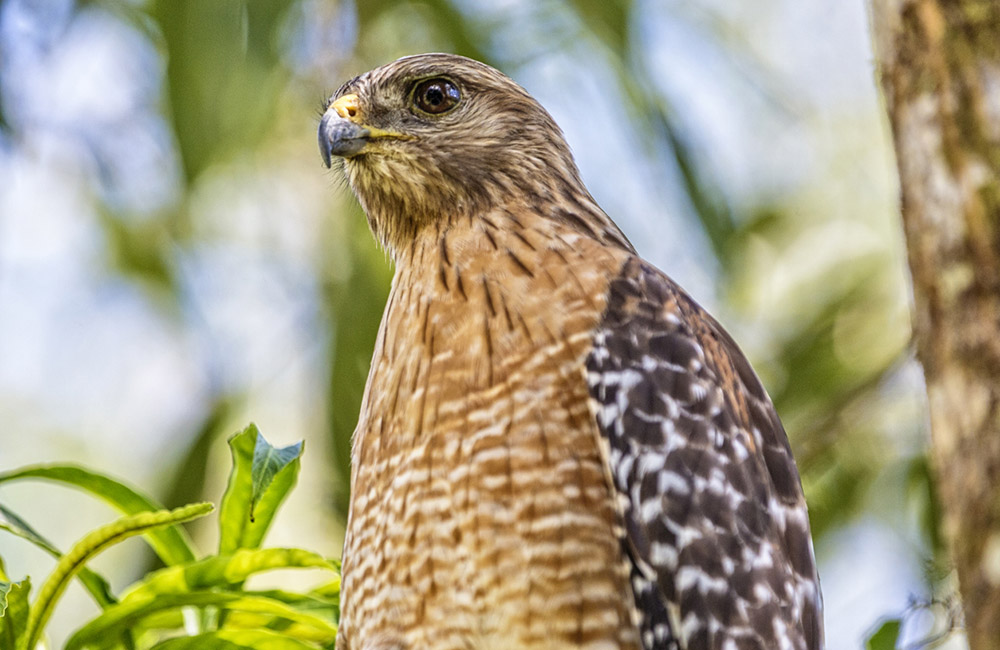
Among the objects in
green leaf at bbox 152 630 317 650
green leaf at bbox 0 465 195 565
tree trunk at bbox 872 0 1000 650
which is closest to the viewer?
tree trunk at bbox 872 0 1000 650

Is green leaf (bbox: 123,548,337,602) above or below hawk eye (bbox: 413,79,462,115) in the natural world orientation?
below

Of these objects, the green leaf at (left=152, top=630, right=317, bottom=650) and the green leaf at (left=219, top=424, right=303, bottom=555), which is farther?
the green leaf at (left=219, top=424, right=303, bottom=555)

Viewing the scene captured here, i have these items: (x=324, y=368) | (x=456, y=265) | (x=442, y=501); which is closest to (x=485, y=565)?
(x=442, y=501)

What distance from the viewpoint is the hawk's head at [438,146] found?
365 centimetres

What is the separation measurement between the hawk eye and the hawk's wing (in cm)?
88

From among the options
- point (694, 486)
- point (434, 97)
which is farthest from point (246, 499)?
point (434, 97)

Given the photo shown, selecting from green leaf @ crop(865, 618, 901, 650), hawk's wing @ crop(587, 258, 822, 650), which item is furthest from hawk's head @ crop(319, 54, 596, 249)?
green leaf @ crop(865, 618, 901, 650)

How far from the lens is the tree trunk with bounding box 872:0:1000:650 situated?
214cm

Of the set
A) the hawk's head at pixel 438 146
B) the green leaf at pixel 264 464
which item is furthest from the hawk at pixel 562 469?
the green leaf at pixel 264 464

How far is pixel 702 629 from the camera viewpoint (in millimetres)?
2814

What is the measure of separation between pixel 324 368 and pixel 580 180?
2.75 m

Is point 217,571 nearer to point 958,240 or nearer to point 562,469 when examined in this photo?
point 562,469

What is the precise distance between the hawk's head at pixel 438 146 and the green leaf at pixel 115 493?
111cm

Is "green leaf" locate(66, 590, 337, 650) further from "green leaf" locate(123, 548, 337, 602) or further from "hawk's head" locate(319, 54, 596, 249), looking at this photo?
"hawk's head" locate(319, 54, 596, 249)
